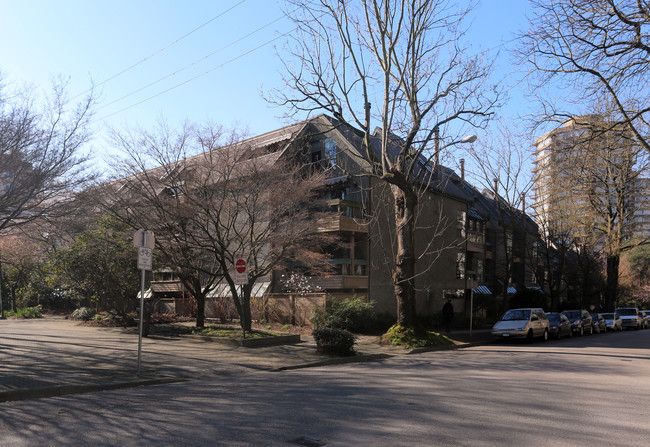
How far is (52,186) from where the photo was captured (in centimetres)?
1348

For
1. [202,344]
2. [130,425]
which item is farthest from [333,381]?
[202,344]

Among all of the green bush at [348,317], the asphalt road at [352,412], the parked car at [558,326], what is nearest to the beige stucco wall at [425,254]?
the green bush at [348,317]

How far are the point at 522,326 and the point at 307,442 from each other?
61.8ft

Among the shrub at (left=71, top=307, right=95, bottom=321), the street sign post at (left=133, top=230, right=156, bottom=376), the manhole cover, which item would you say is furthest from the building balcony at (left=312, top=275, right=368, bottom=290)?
the manhole cover

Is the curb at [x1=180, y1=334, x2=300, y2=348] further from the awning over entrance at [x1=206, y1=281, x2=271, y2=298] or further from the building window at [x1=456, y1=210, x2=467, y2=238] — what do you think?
the building window at [x1=456, y1=210, x2=467, y2=238]

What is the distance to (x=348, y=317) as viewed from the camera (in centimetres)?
2164

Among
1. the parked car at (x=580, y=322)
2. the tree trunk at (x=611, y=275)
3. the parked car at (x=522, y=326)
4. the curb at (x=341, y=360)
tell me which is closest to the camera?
the curb at (x=341, y=360)

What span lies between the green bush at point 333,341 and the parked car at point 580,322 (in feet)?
61.6

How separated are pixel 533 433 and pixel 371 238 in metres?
20.7

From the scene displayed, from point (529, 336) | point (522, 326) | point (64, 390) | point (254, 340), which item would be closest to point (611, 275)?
point (529, 336)

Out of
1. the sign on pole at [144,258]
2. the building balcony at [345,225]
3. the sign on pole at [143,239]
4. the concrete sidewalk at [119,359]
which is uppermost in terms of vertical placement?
the building balcony at [345,225]

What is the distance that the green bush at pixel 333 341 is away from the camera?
14781mm

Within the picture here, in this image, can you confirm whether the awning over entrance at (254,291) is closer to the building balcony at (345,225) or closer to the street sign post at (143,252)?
the building balcony at (345,225)

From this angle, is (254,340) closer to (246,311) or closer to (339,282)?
→ (246,311)
